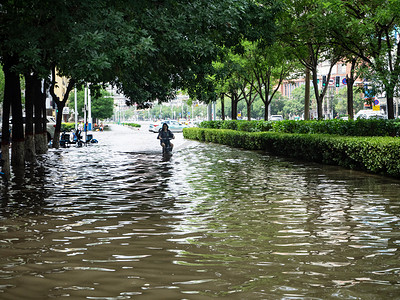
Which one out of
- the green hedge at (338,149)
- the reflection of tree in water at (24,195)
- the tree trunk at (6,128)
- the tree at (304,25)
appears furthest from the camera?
the tree at (304,25)

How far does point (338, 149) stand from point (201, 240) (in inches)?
490

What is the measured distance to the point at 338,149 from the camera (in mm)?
19438

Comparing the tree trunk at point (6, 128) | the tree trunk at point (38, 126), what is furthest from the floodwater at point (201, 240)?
the tree trunk at point (38, 126)

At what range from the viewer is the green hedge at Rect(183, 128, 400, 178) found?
1580cm

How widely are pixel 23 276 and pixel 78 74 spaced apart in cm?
686

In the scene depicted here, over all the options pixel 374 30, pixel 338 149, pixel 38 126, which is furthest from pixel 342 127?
pixel 38 126

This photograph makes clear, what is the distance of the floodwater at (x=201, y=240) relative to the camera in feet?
18.5

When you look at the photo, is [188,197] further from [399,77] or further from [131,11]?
[399,77]

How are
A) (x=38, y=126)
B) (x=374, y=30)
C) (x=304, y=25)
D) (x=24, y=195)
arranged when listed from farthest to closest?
(x=38, y=126)
(x=304, y=25)
(x=374, y=30)
(x=24, y=195)

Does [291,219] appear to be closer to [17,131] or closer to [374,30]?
[374,30]

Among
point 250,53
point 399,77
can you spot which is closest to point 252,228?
point 399,77

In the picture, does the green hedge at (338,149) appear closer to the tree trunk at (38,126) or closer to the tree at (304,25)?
the tree at (304,25)

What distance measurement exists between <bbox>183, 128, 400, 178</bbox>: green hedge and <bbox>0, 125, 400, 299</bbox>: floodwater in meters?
0.92

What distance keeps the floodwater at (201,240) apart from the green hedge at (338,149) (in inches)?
36.1
